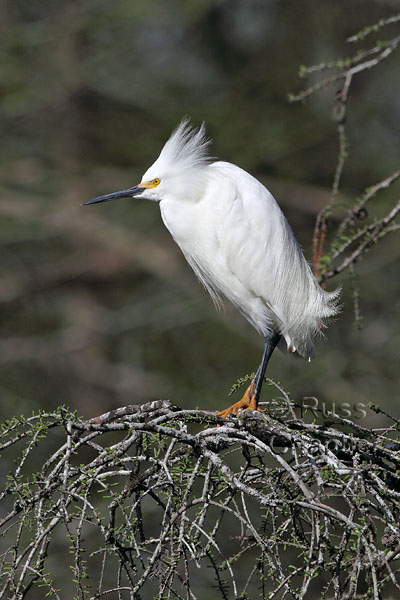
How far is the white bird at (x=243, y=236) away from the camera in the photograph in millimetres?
3236

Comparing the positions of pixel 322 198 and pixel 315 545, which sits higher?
pixel 322 198

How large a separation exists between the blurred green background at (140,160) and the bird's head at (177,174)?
132 inches

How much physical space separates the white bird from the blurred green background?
315cm

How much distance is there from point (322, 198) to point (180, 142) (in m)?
3.91

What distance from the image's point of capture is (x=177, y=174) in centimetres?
323

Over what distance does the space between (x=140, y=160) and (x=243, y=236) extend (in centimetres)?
485

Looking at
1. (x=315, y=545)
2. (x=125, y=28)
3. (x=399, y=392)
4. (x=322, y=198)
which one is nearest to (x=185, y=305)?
(x=322, y=198)

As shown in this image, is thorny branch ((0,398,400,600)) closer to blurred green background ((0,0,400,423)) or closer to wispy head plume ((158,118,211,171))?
wispy head plume ((158,118,211,171))

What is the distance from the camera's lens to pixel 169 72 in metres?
8.27

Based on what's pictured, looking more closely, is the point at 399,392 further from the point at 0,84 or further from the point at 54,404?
the point at 0,84

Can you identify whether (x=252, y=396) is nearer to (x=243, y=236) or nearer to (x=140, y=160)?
(x=243, y=236)

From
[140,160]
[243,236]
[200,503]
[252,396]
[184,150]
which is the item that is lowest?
[200,503]

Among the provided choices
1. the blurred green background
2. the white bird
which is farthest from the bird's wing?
the blurred green background

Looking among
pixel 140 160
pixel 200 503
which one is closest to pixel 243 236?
pixel 200 503
